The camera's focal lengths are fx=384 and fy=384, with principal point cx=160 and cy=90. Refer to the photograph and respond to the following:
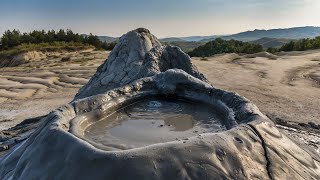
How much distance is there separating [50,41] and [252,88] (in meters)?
19.4

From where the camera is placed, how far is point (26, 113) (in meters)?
7.86

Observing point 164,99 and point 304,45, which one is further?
point 304,45

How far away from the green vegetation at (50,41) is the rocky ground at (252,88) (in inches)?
384

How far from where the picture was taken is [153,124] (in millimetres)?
3148

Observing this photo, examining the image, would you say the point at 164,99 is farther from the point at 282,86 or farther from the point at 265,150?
the point at 282,86

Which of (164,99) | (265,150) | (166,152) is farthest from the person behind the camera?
(164,99)

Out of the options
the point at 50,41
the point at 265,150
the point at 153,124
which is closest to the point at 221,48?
the point at 50,41

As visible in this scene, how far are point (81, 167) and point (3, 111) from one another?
6.82 metres

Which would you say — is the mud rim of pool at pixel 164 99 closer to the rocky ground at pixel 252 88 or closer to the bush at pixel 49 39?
the rocky ground at pixel 252 88

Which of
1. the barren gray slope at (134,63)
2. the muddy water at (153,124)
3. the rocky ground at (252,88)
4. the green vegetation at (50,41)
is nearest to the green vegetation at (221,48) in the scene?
the green vegetation at (50,41)

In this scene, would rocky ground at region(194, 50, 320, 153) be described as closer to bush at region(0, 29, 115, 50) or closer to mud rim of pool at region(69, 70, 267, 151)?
mud rim of pool at region(69, 70, 267, 151)

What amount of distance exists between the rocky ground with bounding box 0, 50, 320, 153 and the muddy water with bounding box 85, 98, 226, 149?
1.87m

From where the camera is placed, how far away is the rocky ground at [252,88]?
668cm

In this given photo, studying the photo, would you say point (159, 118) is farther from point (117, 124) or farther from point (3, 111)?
point (3, 111)
